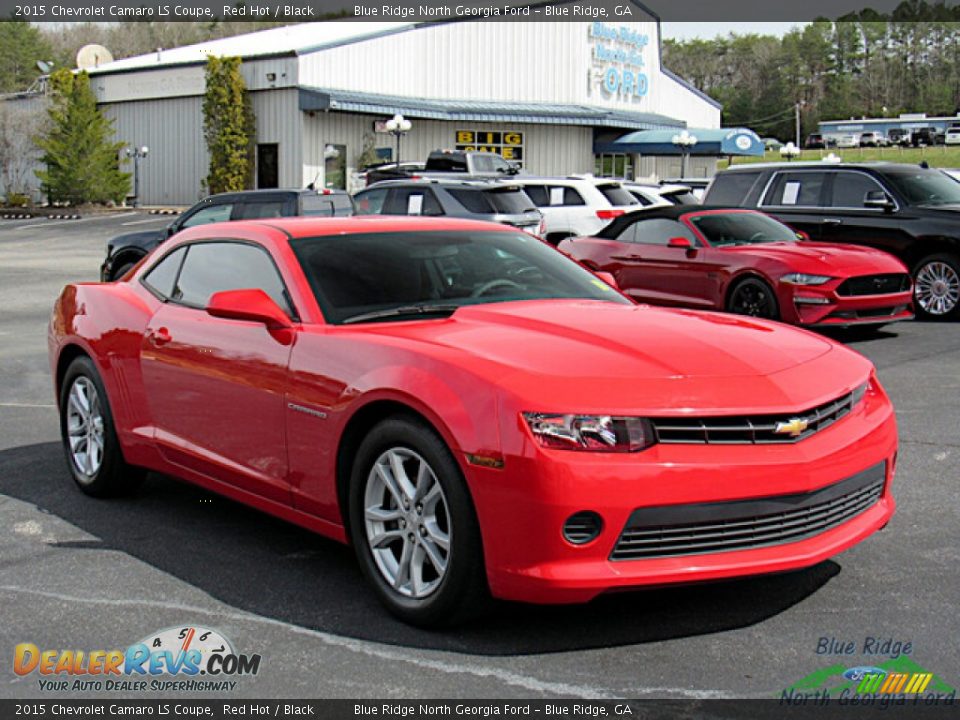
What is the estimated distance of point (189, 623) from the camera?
4445 mm

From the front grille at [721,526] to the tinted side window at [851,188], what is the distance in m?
11.9

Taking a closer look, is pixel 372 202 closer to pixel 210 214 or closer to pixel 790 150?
pixel 210 214

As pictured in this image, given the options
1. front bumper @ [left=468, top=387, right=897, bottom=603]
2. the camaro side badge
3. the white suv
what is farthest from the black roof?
front bumper @ [left=468, top=387, right=897, bottom=603]

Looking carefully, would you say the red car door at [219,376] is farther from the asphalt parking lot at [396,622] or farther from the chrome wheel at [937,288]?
the chrome wheel at [937,288]

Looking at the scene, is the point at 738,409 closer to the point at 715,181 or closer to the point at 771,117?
the point at 715,181

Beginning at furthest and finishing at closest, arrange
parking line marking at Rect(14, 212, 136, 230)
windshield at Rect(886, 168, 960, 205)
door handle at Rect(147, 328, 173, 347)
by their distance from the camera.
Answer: parking line marking at Rect(14, 212, 136, 230) < windshield at Rect(886, 168, 960, 205) < door handle at Rect(147, 328, 173, 347)

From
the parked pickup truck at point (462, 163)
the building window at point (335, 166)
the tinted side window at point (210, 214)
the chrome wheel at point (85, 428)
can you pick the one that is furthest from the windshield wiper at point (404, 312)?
the building window at point (335, 166)

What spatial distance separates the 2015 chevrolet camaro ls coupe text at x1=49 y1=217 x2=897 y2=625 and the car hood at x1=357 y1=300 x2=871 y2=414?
0.5 inches

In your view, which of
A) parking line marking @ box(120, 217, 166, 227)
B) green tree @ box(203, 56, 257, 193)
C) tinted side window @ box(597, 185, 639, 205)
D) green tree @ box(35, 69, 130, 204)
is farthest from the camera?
green tree @ box(35, 69, 130, 204)

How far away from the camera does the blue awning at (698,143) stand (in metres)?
52.1

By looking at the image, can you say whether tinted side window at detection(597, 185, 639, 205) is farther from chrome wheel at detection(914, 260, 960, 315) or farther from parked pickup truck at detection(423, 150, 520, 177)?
chrome wheel at detection(914, 260, 960, 315)

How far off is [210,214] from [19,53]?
9575cm

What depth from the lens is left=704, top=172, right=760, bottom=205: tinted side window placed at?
16.2 metres

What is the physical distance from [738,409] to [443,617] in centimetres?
124
